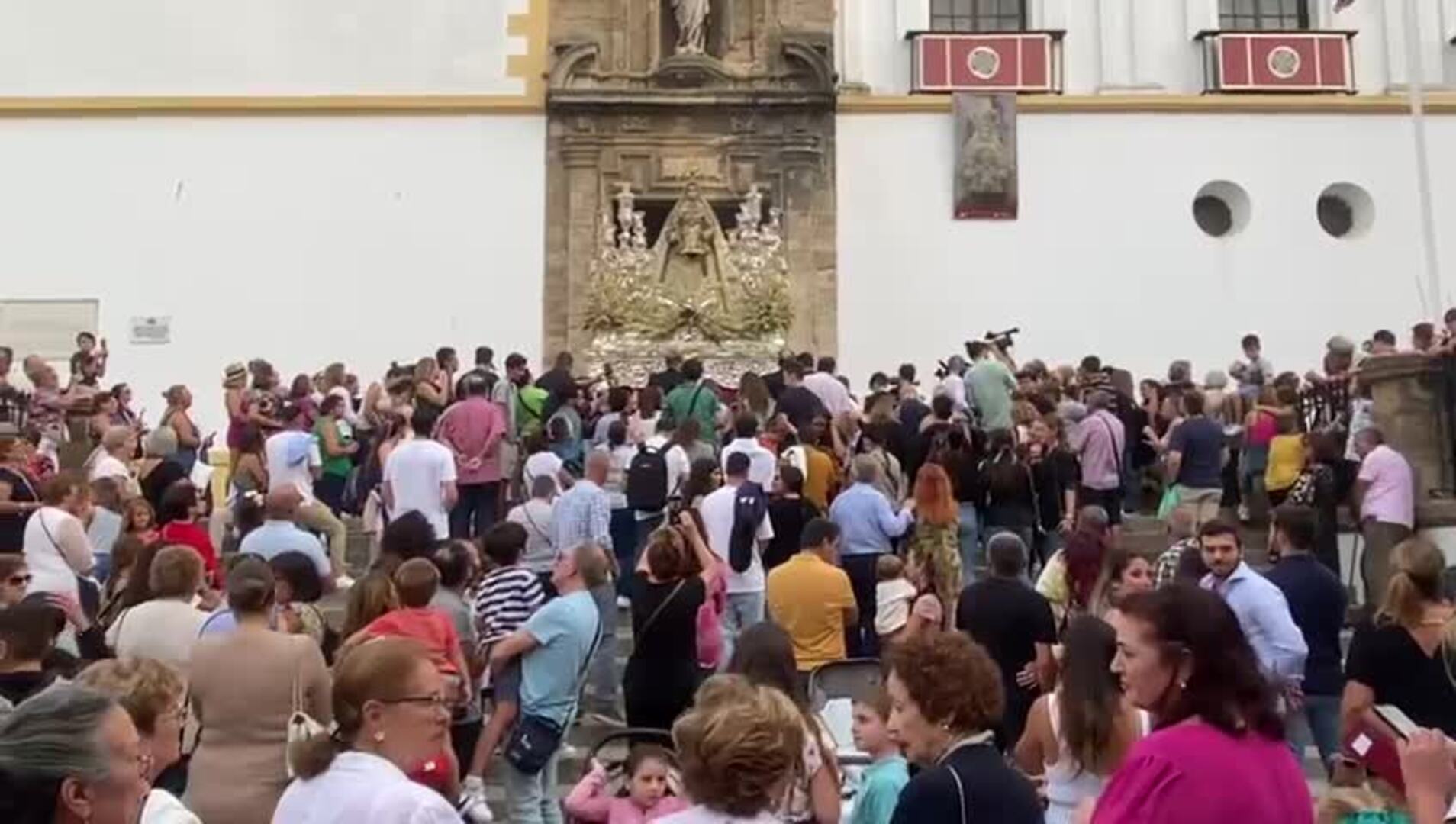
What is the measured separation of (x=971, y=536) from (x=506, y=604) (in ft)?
17.9

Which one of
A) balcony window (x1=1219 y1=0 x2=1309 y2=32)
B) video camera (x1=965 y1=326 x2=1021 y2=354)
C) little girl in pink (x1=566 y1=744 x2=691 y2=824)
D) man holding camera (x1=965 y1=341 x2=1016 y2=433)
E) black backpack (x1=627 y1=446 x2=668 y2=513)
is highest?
balcony window (x1=1219 y1=0 x2=1309 y2=32)

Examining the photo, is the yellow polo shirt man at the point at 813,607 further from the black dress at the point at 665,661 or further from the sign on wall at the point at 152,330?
the sign on wall at the point at 152,330

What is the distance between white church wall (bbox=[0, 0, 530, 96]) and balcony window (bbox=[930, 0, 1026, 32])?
19.0 feet

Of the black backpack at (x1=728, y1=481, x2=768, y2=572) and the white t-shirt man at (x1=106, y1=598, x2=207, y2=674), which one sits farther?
the black backpack at (x1=728, y1=481, x2=768, y2=572)

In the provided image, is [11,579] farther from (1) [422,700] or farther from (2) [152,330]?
(2) [152,330]

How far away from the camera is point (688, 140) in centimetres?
2173

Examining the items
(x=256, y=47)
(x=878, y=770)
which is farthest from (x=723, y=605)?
(x=256, y=47)

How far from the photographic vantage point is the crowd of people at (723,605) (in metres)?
→ 3.52

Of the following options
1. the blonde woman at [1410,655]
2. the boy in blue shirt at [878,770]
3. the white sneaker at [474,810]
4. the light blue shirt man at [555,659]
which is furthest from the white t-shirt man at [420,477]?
the blonde woman at [1410,655]

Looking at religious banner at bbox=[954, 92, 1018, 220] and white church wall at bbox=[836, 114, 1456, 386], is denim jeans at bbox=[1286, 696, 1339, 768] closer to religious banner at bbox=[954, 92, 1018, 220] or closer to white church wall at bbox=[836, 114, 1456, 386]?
white church wall at bbox=[836, 114, 1456, 386]

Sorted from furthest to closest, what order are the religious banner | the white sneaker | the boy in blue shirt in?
the religious banner, the white sneaker, the boy in blue shirt

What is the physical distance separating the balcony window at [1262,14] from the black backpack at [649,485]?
601 inches

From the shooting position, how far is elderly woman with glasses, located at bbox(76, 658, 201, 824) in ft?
12.2

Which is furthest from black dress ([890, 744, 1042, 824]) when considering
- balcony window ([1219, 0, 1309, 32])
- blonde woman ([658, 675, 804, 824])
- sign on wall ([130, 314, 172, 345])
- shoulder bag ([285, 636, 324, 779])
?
balcony window ([1219, 0, 1309, 32])
